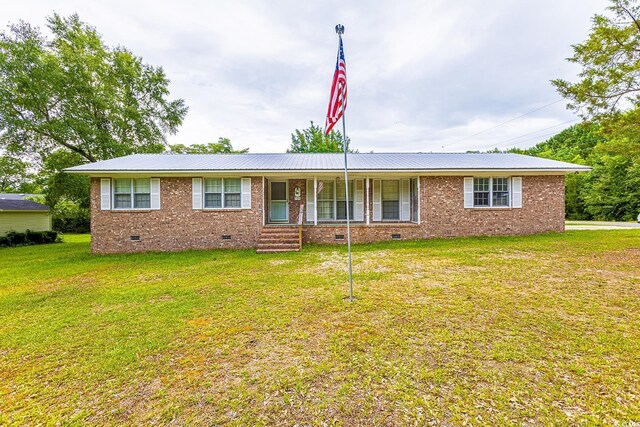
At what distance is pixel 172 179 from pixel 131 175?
Result: 151cm

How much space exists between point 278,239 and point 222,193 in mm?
3000

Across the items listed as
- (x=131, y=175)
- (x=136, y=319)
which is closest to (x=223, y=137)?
(x=131, y=175)

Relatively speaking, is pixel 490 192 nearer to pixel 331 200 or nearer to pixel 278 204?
pixel 331 200

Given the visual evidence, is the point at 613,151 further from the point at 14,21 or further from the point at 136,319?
the point at 14,21

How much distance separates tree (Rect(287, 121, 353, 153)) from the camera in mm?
32000

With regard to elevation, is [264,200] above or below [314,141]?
below

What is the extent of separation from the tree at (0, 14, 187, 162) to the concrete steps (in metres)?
13.3

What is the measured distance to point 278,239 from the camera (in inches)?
395

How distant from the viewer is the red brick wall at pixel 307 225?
1049 cm

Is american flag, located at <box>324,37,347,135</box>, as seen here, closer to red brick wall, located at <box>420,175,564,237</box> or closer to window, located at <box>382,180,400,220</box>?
red brick wall, located at <box>420,175,564,237</box>

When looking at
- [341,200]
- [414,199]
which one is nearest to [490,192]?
[414,199]

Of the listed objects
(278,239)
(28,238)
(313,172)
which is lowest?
(28,238)

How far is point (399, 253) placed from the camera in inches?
346

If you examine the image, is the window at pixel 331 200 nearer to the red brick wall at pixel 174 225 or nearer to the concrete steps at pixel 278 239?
the concrete steps at pixel 278 239
